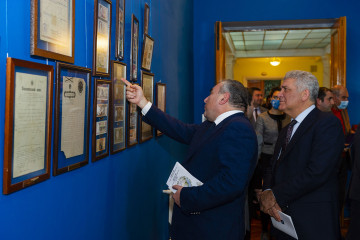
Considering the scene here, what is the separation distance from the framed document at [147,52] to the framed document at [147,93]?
0.06 metres

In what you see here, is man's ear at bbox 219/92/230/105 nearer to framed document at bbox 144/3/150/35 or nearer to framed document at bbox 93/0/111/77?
framed document at bbox 93/0/111/77

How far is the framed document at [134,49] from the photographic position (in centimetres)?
222

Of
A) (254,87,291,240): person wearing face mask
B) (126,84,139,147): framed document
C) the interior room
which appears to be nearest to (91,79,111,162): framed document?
the interior room

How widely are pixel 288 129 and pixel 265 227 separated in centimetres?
220

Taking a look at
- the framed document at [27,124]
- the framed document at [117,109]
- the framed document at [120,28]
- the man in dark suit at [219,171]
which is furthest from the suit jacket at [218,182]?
the framed document at [27,124]

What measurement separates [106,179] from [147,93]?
877mm

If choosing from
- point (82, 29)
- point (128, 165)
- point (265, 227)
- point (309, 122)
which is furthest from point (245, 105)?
point (265, 227)

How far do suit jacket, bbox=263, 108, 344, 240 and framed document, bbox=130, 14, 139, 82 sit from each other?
3.56ft

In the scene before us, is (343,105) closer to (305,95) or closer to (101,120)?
(305,95)

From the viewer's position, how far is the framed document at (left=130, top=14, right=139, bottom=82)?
2.22m

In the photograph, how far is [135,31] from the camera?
2307 millimetres

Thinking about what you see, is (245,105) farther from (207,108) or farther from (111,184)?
(111,184)

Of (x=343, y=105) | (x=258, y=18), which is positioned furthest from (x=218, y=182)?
(x=258, y=18)

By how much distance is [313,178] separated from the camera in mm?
2127
